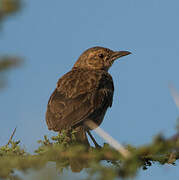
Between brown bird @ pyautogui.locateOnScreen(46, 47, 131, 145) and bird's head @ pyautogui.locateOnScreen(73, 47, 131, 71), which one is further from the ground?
bird's head @ pyautogui.locateOnScreen(73, 47, 131, 71)

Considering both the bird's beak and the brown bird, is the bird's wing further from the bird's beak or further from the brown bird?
the bird's beak

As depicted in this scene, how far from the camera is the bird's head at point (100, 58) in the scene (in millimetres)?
8891

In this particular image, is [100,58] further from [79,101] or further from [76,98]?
[79,101]

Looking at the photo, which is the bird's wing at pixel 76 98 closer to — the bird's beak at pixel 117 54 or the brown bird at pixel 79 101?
the brown bird at pixel 79 101

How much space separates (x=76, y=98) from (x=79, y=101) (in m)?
0.14

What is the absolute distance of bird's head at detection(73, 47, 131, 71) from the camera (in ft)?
29.2

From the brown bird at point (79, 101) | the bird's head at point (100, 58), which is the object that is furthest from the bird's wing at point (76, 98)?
the bird's head at point (100, 58)

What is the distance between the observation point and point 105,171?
74cm

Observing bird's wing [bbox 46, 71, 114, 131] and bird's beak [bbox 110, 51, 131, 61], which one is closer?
bird's wing [bbox 46, 71, 114, 131]

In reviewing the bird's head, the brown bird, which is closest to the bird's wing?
the brown bird

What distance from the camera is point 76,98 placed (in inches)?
246

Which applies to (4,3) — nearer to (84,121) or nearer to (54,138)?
(54,138)

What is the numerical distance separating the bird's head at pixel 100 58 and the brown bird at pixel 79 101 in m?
1.12

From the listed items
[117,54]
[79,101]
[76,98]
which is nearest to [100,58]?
[117,54]
